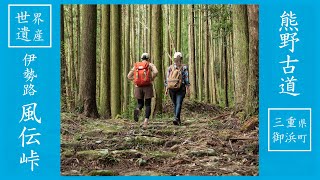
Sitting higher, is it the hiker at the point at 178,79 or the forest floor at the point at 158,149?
the hiker at the point at 178,79

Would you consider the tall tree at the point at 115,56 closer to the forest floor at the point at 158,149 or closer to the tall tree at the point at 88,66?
the tall tree at the point at 88,66

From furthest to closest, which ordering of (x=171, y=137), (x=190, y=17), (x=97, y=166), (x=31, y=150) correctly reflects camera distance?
(x=190, y=17) < (x=171, y=137) < (x=97, y=166) < (x=31, y=150)

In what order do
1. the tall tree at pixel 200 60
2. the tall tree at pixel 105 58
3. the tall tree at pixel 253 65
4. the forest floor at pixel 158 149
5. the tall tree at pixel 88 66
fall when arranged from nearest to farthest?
the forest floor at pixel 158 149 → the tall tree at pixel 253 65 → the tall tree at pixel 88 66 → the tall tree at pixel 105 58 → the tall tree at pixel 200 60

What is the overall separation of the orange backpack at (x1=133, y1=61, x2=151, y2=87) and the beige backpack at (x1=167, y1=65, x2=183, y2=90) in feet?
1.29

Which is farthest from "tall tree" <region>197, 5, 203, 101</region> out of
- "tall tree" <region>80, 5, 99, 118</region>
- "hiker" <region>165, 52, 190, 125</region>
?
"hiker" <region>165, 52, 190, 125</region>

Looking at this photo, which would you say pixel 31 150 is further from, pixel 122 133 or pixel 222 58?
pixel 222 58

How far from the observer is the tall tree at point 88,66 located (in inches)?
401

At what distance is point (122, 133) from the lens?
842 centimetres

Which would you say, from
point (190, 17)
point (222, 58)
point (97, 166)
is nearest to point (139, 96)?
point (97, 166)

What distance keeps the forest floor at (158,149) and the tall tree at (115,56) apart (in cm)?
214

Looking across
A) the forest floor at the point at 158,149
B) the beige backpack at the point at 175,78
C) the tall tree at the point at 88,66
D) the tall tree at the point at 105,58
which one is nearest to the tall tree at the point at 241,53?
the forest floor at the point at 158,149

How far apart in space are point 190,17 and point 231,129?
10.7m

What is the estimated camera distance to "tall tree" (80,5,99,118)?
33.4 feet

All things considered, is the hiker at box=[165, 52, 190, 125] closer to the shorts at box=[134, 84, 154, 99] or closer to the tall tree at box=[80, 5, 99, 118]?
Result: the shorts at box=[134, 84, 154, 99]
